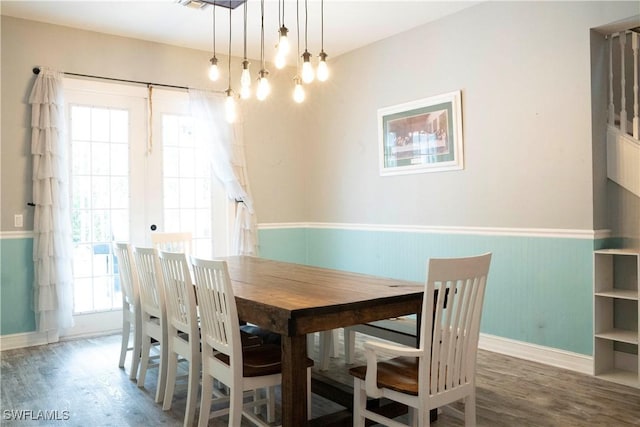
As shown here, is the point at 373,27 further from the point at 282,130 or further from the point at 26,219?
the point at 26,219

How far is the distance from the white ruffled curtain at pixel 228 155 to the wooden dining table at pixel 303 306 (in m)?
2.38

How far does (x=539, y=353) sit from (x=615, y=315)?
23.0 inches

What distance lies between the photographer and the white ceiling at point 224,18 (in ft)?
13.6

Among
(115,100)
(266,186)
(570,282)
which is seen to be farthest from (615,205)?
(115,100)

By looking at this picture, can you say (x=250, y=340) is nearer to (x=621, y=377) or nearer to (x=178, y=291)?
(x=178, y=291)

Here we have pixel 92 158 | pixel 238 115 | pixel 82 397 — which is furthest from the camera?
pixel 238 115

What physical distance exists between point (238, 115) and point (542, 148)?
3.06m

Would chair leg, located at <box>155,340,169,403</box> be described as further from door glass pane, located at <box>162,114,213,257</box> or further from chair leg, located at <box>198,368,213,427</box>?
door glass pane, located at <box>162,114,213,257</box>

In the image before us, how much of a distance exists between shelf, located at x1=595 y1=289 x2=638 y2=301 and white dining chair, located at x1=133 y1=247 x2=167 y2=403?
281 centimetres

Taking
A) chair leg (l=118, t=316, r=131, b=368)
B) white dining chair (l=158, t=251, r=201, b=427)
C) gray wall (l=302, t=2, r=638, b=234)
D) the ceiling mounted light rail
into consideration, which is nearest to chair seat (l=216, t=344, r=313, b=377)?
white dining chair (l=158, t=251, r=201, b=427)

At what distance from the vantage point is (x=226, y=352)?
2355 millimetres

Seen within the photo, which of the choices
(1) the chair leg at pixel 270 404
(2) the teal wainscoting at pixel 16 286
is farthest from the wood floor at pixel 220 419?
(2) the teal wainscoting at pixel 16 286

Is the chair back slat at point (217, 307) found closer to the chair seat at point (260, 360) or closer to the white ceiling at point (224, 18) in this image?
the chair seat at point (260, 360)

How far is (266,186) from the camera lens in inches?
228
